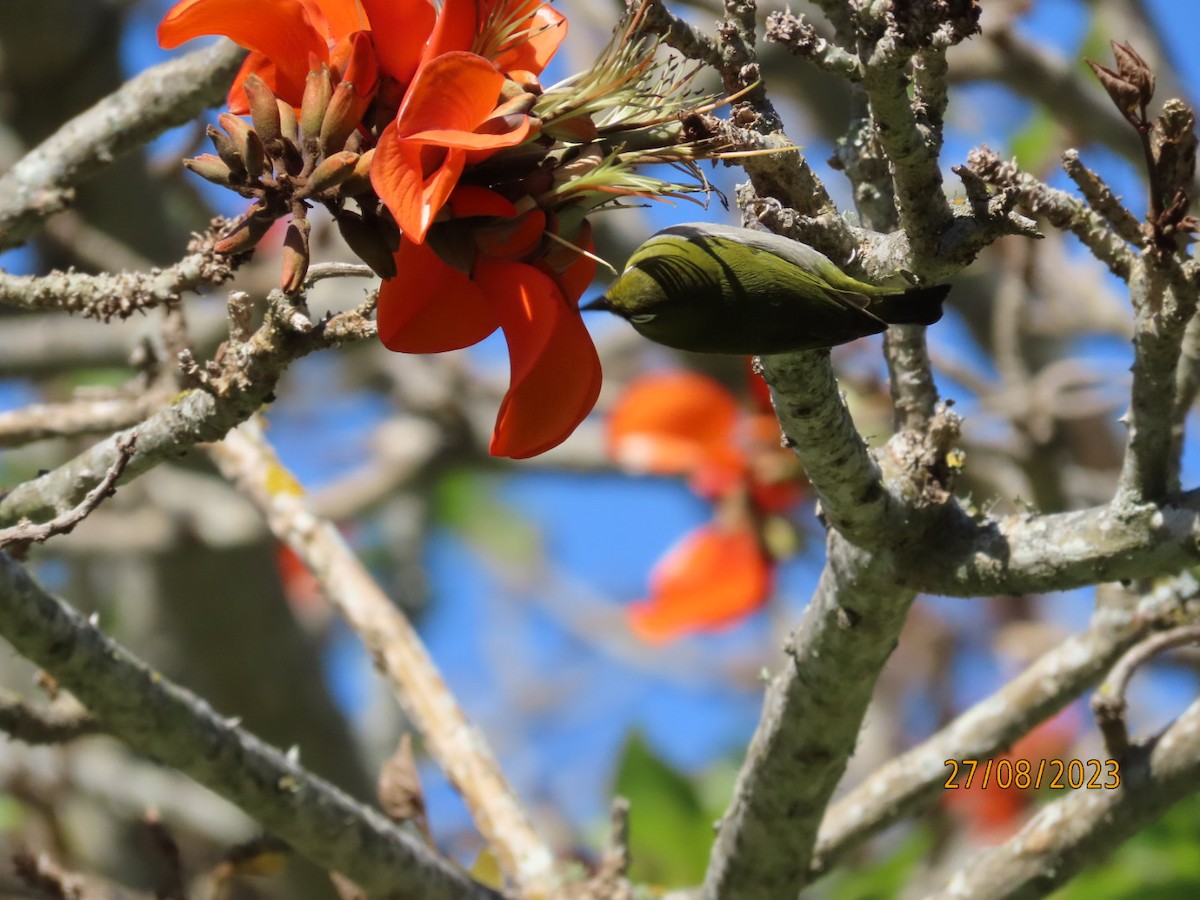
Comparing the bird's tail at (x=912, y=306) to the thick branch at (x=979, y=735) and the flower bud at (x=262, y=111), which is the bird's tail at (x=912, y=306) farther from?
the thick branch at (x=979, y=735)

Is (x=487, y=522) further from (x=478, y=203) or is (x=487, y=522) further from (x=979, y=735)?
(x=478, y=203)

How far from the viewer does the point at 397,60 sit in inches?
39.8

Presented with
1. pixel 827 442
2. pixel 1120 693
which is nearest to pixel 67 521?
pixel 827 442

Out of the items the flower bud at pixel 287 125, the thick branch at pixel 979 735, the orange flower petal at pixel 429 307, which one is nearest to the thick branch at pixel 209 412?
the orange flower petal at pixel 429 307

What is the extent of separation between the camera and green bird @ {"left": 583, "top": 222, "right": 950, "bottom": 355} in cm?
94

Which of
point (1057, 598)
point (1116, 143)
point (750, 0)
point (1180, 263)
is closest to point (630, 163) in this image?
point (750, 0)

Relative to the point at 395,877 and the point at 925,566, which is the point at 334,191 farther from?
the point at 395,877

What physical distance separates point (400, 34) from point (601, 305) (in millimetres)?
258

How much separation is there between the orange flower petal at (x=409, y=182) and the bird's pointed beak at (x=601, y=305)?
15 cm

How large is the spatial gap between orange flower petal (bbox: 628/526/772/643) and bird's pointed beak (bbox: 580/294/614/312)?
1878mm

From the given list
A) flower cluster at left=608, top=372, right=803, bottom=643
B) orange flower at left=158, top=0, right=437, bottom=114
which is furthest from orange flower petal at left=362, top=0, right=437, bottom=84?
flower cluster at left=608, top=372, right=803, bottom=643

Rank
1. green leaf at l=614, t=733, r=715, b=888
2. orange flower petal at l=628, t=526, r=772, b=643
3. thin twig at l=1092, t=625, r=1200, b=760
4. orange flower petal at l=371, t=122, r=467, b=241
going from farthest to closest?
orange flower petal at l=628, t=526, r=772, b=643
green leaf at l=614, t=733, r=715, b=888
thin twig at l=1092, t=625, r=1200, b=760
orange flower petal at l=371, t=122, r=467, b=241

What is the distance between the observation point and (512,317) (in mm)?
1007
